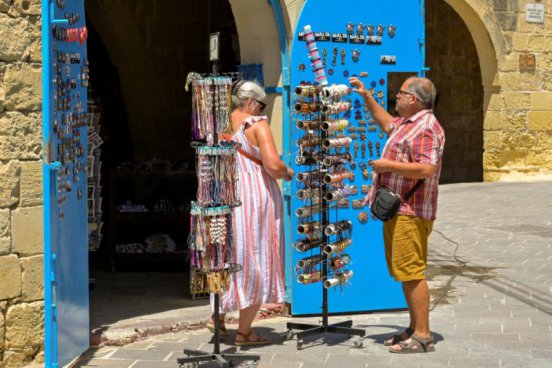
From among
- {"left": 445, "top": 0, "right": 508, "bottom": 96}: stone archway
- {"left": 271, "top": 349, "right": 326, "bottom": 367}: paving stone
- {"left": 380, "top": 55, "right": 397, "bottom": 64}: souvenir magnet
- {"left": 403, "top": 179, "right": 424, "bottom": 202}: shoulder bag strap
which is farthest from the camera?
{"left": 445, "top": 0, "right": 508, "bottom": 96}: stone archway

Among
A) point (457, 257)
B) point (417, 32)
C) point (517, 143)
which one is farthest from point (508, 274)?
point (517, 143)

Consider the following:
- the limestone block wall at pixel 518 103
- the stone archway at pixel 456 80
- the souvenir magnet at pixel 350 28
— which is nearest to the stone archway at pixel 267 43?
the souvenir magnet at pixel 350 28

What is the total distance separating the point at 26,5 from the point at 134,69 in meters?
4.73

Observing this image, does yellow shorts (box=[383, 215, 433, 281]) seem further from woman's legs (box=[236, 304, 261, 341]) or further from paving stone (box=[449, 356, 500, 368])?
woman's legs (box=[236, 304, 261, 341])

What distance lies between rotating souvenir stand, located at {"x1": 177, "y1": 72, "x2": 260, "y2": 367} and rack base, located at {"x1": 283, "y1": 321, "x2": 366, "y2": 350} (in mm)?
732

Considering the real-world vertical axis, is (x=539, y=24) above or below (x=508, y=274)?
above

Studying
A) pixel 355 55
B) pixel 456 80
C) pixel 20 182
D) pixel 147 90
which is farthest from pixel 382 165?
pixel 456 80

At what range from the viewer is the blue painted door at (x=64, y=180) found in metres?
5.03

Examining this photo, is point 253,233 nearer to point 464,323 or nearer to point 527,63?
point 464,323

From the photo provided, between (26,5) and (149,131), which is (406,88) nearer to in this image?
(26,5)

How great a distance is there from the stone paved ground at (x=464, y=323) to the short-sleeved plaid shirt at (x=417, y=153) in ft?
2.91

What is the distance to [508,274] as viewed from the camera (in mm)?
8477

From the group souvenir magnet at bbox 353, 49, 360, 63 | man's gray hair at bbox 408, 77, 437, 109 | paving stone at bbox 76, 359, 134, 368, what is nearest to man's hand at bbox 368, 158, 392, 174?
man's gray hair at bbox 408, 77, 437, 109

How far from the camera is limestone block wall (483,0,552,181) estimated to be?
50.2 feet
